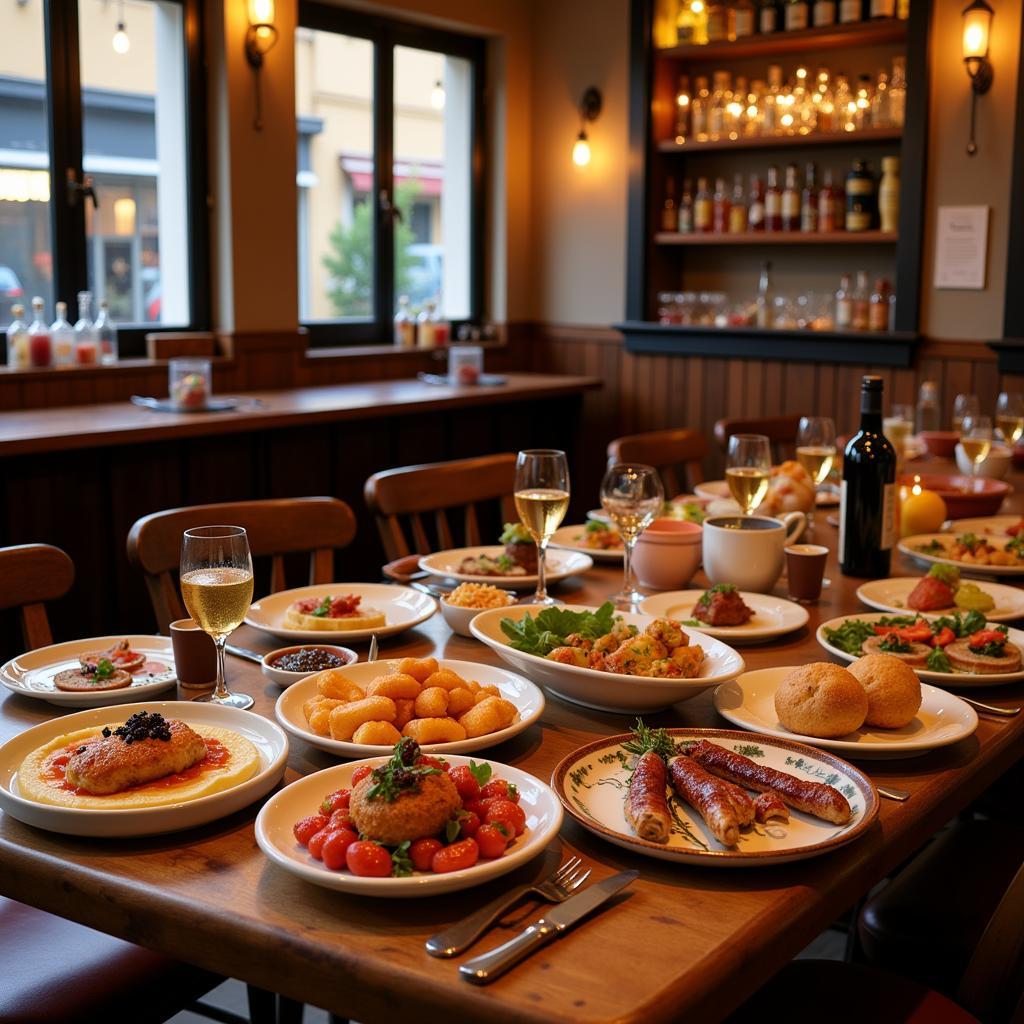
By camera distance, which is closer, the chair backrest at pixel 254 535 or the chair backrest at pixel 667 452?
the chair backrest at pixel 254 535

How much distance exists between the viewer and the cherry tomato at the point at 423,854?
95 cm

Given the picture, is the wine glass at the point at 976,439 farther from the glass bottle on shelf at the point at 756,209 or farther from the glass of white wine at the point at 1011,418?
the glass bottle on shelf at the point at 756,209

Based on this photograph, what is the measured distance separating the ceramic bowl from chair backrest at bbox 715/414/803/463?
1524 millimetres

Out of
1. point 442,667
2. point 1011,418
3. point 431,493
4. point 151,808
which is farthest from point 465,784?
point 1011,418

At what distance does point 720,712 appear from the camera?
1.34 m

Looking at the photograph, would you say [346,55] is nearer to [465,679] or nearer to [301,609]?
[301,609]

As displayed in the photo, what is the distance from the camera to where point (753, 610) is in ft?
5.84

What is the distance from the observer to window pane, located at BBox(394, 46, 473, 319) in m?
5.46

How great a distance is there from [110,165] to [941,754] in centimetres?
381

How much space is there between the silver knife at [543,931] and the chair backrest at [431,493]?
145 cm

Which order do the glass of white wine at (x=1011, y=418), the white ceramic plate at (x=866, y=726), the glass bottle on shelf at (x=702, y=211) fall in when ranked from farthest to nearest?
1. the glass bottle on shelf at (x=702, y=211)
2. the glass of white wine at (x=1011, y=418)
3. the white ceramic plate at (x=866, y=726)

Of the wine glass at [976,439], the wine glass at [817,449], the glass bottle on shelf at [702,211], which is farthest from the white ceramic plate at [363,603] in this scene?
the glass bottle on shelf at [702,211]

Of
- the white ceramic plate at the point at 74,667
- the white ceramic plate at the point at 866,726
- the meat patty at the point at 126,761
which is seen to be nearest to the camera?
the meat patty at the point at 126,761

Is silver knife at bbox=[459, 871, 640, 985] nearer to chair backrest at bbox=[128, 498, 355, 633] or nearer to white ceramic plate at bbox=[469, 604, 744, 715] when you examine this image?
white ceramic plate at bbox=[469, 604, 744, 715]
